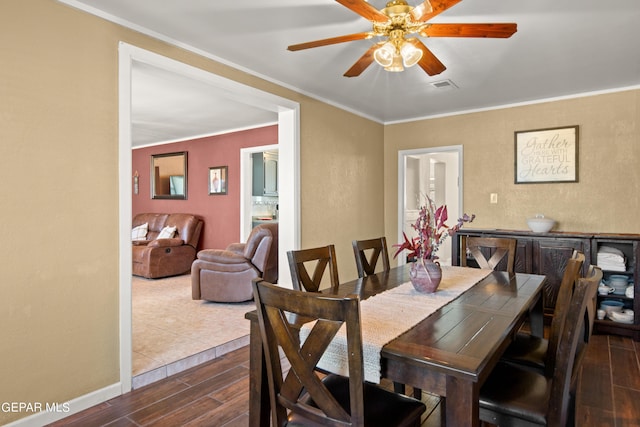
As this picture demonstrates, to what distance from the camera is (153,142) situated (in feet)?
23.3

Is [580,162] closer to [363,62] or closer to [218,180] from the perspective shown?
[363,62]

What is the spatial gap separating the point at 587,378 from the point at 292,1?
321 centimetres

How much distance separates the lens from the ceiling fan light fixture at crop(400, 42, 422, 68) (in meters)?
2.03

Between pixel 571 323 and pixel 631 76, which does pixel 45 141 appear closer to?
pixel 571 323

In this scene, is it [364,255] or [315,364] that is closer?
[315,364]

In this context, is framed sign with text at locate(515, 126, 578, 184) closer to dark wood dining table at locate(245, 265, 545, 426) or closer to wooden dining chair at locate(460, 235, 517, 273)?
wooden dining chair at locate(460, 235, 517, 273)

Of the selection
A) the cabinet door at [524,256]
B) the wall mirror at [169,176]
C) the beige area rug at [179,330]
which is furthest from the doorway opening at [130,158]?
the wall mirror at [169,176]

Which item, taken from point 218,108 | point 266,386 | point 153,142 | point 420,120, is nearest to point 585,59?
point 420,120

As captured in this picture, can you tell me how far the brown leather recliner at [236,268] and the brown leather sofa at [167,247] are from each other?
5.91 feet

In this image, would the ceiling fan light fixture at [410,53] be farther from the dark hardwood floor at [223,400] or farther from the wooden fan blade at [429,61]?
the dark hardwood floor at [223,400]

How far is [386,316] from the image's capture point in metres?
1.62

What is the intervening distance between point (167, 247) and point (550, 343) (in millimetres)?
5443

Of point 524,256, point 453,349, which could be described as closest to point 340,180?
point 524,256

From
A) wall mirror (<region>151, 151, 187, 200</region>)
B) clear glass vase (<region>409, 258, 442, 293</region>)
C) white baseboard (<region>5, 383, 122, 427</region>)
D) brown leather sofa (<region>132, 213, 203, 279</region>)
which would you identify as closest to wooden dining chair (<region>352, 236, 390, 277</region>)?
clear glass vase (<region>409, 258, 442, 293</region>)
